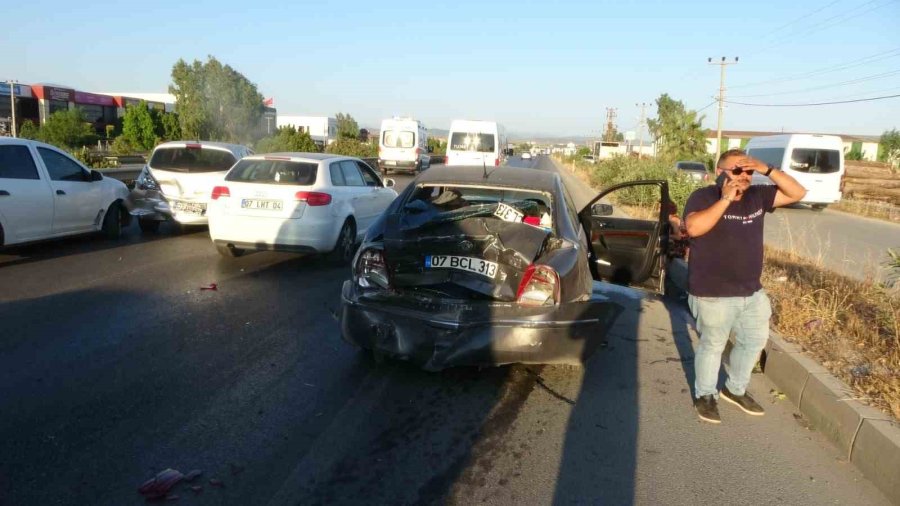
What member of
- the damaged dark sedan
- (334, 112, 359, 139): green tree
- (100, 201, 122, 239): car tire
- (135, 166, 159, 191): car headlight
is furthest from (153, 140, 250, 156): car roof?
(334, 112, 359, 139): green tree

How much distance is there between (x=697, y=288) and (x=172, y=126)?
143 feet

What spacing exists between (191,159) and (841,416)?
33.5ft

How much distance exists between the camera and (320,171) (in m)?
9.55

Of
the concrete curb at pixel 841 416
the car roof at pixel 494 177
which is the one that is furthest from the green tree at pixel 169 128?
the concrete curb at pixel 841 416

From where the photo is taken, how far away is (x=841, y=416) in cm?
435

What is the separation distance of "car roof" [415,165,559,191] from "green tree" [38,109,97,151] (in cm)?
3858

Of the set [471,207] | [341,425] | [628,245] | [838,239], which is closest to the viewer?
[341,425]

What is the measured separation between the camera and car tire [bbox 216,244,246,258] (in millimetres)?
10008

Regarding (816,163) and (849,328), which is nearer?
(849,328)

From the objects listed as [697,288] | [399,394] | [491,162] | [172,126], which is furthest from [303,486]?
[172,126]

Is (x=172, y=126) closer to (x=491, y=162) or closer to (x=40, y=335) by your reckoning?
(x=491, y=162)

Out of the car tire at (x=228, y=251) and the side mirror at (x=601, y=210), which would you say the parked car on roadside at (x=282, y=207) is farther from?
the side mirror at (x=601, y=210)

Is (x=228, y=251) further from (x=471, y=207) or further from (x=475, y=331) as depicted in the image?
(x=475, y=331)

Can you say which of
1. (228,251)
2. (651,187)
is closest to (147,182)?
(228,251)
